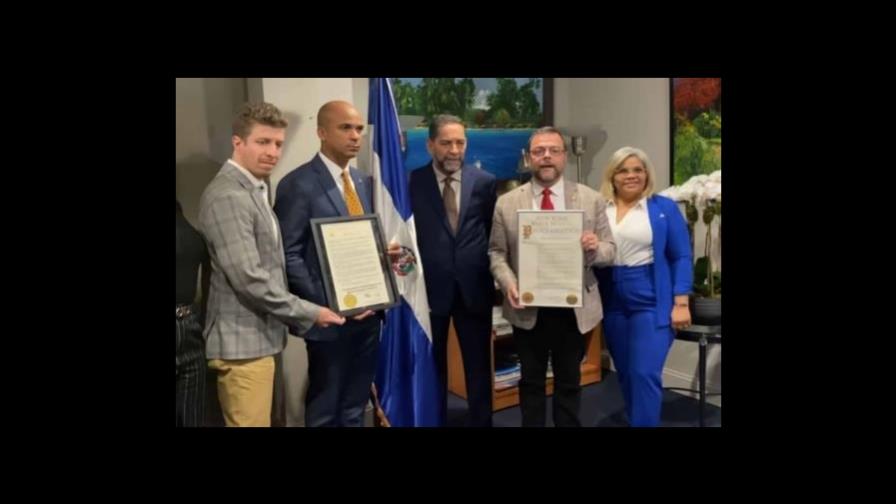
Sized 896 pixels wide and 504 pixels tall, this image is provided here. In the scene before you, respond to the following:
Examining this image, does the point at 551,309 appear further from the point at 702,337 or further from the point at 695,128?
the point at 695,128

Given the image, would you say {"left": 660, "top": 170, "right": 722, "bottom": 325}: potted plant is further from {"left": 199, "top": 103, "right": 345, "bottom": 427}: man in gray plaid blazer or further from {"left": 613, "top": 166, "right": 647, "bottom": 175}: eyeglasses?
{"left": 199, "top": 103, "right": 345, "bottom": 427}: man in gray plaid blazer

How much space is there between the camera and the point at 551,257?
226cm

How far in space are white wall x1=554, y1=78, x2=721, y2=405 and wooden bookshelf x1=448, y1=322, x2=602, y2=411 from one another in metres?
0.92

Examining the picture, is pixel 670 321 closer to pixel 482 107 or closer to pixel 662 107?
pixel 662 107

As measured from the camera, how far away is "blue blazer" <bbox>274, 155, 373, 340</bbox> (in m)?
2.15

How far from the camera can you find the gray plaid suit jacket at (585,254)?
229 centimetres

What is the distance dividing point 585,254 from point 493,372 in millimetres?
1041

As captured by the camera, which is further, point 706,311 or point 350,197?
point 706,311

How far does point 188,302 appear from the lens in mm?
2160

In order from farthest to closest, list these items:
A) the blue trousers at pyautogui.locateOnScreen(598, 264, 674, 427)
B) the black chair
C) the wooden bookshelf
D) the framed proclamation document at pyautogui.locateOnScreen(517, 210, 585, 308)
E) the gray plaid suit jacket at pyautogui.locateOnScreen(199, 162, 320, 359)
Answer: the wooden bookshelf, the black chair, the blue trousers at pyautogui.locateOnScreen(598, 264, 674, 427), the framed proclamation document at pyautogui.locateOnScreen(517, 210, 585, 308), the gray plaid suit jacket at pyautogui.locateOnScreen(199, 162, 320, 359)

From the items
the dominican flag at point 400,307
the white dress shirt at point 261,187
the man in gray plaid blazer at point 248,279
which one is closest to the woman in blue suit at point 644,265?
the dominican flag at point 400,307

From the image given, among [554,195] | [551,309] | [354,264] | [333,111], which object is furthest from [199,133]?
[551,309]

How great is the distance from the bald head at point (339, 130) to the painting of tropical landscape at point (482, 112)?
1.55 ft

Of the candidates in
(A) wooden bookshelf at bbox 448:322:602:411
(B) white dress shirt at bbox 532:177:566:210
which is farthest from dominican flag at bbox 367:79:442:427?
(B) white dress shirt at bbox 532:177:566:210
